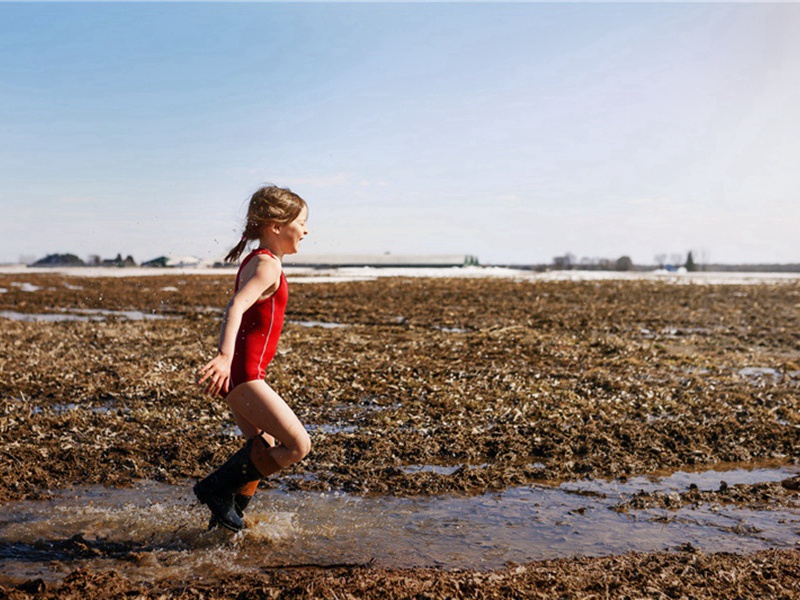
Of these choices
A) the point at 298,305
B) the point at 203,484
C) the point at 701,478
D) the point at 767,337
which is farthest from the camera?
the point at 298,305

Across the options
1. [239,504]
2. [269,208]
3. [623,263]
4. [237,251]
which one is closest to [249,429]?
[239,504]

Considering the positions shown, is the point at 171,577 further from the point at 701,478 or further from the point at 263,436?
the point at 701,478

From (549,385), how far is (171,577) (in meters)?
8.53

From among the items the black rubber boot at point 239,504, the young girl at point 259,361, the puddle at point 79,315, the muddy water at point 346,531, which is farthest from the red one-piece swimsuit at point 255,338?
the puddle at point 79,315

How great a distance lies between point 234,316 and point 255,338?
41 cm

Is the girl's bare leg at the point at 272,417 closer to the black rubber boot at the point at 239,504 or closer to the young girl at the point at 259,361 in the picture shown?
the young girl at the point at 259,361

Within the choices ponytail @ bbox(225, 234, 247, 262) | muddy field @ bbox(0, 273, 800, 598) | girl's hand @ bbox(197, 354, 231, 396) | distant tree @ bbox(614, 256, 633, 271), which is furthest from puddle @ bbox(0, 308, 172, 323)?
distant tree @ bbox(614, 256, 633, 271)

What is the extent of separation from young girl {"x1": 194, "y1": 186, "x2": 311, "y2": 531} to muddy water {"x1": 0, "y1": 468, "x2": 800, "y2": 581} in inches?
17.3

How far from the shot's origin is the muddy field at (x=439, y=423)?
489 cm

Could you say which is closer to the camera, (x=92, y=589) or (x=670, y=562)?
(x=92, y=589)

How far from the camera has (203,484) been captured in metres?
5.59

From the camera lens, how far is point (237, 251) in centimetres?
584

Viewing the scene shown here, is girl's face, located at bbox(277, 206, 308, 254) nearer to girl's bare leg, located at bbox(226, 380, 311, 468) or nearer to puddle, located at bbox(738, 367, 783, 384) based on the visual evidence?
girl's bare leg, located at bbox(226, 380, 311, 468)

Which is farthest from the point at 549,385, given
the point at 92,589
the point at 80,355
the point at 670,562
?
the point at 80,355
